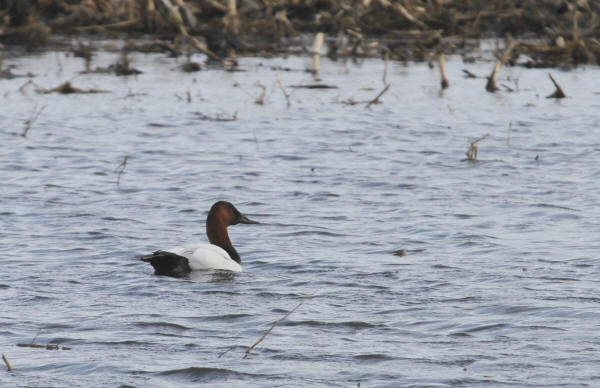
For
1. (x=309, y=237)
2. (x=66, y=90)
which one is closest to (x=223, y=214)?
(x=309, y=237)

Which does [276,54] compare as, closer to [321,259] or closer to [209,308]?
[321,259]

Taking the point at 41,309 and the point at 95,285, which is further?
the point at 95,285

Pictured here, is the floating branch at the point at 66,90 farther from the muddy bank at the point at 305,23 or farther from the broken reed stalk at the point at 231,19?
the broken reed stalk at the point at 231,19

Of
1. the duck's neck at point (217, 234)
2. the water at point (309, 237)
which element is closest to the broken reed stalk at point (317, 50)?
the water at point (309, 237)

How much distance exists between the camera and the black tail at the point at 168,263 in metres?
8.86

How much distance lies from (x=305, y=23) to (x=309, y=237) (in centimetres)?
2096

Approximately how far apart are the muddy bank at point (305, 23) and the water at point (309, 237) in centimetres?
662

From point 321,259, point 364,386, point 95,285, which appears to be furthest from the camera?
point 321,259

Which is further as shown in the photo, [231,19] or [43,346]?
[231,19]

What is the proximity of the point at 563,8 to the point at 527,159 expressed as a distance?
16104mm

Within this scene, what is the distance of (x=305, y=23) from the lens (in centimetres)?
3091

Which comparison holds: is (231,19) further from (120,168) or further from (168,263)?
(168,263)

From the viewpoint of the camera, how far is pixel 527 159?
14828mm

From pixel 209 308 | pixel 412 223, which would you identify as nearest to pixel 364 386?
pixel 209 308
